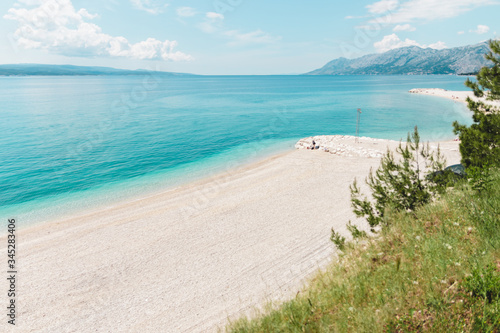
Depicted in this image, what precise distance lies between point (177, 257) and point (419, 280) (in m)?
12.4

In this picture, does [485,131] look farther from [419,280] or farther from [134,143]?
[134,143]

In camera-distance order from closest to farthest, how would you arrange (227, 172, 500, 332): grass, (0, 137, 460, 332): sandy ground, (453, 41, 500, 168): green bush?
(227, 172, 500, 332): grass
(0, 137, 460, 332): sandy ground
(453, 41, 500, 168): green bush

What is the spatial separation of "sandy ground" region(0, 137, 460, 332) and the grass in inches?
168

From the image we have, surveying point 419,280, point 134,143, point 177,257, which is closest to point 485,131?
point 419,280

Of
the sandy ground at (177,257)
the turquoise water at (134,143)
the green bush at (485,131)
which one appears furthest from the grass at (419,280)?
the turquoise water at (134,143)

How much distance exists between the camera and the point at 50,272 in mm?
14320

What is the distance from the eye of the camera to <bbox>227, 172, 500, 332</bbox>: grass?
4684 millimetres

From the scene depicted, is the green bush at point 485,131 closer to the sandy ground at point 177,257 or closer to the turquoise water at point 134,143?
the sandy ground at point 177,257

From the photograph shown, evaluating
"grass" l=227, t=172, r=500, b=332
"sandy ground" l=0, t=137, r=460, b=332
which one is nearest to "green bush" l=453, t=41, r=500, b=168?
"grass" l=227, t=172, r=500, b=332

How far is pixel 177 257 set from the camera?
15109mm

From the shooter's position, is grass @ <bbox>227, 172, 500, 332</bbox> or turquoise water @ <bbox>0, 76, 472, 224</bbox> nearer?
grass @ <bbox>227, 172, 500, 332</bbox>

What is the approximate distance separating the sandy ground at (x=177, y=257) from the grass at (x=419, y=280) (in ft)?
14.0

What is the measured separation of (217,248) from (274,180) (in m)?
12.3

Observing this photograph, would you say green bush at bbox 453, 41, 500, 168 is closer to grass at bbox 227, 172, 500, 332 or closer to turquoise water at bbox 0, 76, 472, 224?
grass at bbox 227, 172, 500, 332
